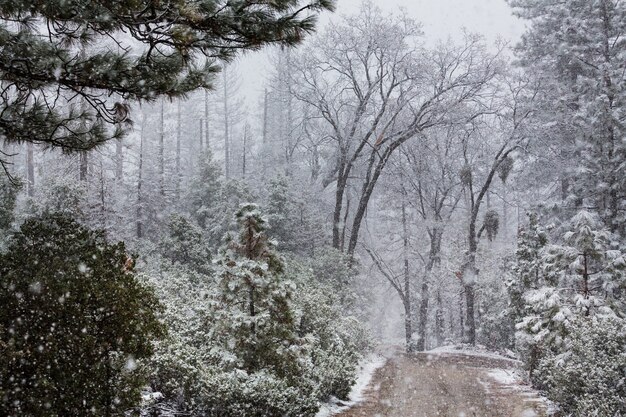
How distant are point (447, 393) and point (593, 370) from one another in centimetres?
392

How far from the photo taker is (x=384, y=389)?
12773 millimetres

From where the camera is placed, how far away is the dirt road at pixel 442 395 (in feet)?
33.3

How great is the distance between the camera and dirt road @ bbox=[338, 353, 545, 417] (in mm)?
10141

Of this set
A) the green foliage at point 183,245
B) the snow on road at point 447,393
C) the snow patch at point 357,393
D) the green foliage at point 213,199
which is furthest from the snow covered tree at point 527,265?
the green foliage at point 213,199

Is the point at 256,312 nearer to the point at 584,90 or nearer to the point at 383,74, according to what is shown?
the point at 383,74

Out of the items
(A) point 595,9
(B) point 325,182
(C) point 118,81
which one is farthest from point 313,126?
(C) point 118,81

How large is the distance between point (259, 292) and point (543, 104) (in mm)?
19680

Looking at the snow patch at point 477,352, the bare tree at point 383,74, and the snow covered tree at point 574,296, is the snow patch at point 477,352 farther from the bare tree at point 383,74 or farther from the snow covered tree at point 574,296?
the snow covered tree at point 574,296

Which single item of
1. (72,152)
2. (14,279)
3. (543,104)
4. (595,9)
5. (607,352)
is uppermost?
(595,9)

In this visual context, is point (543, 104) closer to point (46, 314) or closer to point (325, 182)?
point (325, 182)

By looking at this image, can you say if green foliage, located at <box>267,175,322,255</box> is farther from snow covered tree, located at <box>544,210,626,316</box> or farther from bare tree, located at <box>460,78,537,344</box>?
snow covered tree, located at <box>544,210,626,316</box>

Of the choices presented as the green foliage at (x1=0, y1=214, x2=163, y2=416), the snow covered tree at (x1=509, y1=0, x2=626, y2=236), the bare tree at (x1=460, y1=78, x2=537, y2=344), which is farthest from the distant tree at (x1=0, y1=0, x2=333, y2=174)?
the bare tree at (x1=460, y1=78, x2=537, y2=344)

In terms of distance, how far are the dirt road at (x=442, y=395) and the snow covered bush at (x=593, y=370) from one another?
1.00 metres

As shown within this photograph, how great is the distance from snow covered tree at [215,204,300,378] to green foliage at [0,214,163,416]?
109 inches
